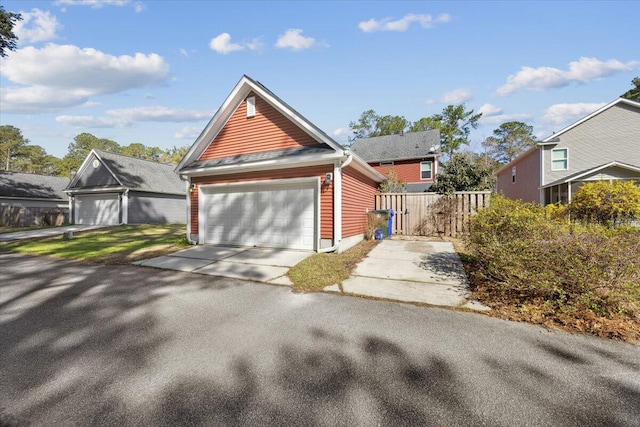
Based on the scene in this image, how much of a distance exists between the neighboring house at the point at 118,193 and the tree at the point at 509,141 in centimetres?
4497

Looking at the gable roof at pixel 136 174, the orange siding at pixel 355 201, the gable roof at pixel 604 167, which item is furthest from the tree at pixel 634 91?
the gable roof at pixel 136 174

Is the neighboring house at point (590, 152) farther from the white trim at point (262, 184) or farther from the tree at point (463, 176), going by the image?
the white trim at point (262, 184)

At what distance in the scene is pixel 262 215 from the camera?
916 centimetres

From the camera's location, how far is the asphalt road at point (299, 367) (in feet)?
6.72

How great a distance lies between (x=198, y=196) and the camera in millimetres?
10242

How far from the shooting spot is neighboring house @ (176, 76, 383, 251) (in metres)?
8.13

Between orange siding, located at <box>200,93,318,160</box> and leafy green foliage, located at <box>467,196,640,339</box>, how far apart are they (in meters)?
6.09

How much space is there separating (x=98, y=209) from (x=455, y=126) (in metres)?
40.0

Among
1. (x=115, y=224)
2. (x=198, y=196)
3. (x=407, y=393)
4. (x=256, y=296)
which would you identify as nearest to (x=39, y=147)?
(x=115, y=224)

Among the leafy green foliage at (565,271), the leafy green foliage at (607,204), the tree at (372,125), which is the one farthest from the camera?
the tree at (372,125)

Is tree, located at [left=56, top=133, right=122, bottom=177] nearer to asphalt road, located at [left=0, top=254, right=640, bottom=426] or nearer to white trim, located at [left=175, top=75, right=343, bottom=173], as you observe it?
white trim, located at [left=175, top=75, right=343, bottom=173]

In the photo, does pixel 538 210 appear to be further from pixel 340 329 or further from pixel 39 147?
pixel 39 147

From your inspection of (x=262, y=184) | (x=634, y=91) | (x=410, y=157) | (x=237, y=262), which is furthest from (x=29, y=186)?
(x=634, y=91)

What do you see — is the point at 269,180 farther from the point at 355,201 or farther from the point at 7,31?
the point at 7,31
